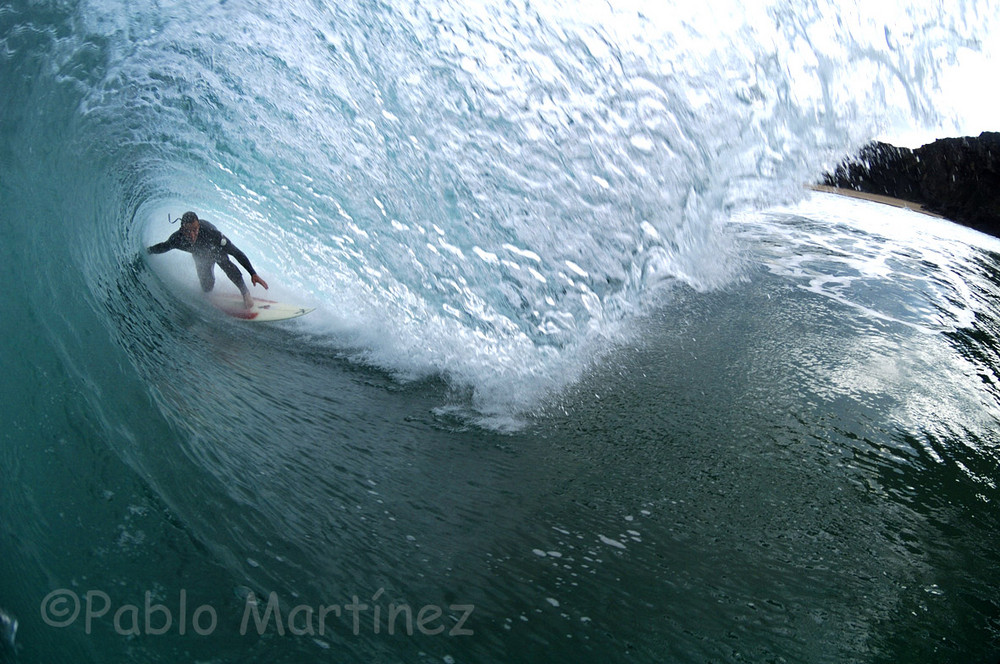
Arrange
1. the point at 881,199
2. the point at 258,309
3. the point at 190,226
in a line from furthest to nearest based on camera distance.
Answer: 1. the point at 881,199
2. the point at 190,226
3. the point at 258,309

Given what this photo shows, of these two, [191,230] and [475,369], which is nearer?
[475,369]

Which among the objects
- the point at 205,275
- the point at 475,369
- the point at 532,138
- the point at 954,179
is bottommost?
the point at 475,369

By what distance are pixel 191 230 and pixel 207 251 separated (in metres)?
0.21

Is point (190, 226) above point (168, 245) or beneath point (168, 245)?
above

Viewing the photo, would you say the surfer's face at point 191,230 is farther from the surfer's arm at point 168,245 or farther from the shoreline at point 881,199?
the shoreline at point 881,199

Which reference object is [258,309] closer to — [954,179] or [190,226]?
[190,226]

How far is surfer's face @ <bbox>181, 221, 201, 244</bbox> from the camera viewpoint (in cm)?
528

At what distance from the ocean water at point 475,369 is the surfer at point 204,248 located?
0.27 metres

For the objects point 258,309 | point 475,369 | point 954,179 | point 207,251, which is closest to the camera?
point 475,369

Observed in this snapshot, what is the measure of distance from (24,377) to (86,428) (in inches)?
17.1

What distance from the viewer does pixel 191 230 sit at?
17.5 ft

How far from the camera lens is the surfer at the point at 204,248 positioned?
5.30 meters

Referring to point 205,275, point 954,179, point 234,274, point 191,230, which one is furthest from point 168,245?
point 954,179

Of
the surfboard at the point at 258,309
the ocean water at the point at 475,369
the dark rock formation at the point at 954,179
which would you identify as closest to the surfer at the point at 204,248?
the surfboard at the point at 258,309
